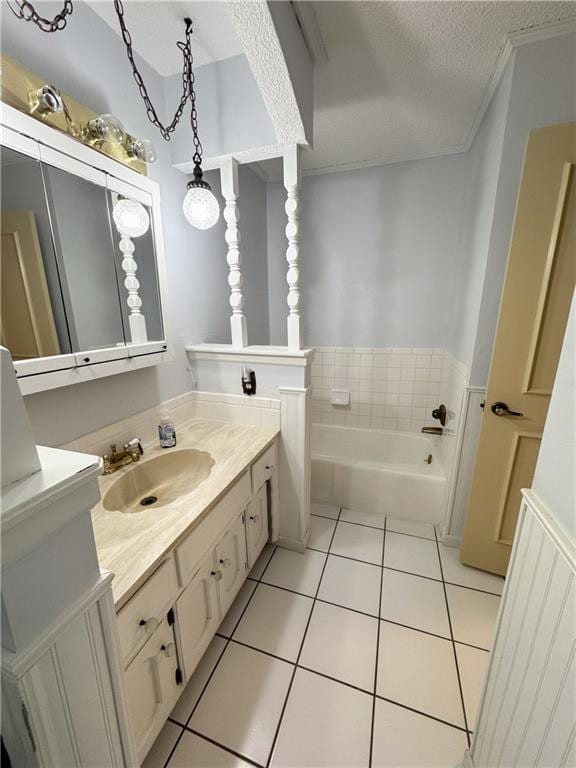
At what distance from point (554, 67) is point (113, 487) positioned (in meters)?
2.40

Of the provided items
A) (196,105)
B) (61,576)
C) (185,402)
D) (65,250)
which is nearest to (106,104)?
(196,105)

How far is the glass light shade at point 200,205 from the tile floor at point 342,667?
5.88 feet

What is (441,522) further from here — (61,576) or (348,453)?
(61,576)

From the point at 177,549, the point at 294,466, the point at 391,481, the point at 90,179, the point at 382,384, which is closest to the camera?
the point at 177,549

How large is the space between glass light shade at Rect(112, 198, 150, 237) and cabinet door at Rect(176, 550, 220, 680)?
4.28ft

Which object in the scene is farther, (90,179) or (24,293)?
(90,179)

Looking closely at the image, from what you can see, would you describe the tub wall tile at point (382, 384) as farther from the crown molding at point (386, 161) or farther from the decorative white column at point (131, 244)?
the decorative white column at point (131, 244)

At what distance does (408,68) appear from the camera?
137cm

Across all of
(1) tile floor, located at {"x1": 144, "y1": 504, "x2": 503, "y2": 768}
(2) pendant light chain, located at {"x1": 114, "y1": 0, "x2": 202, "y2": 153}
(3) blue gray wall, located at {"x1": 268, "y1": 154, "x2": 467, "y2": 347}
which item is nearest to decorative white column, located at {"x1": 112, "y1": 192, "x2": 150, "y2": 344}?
(2) pendant light chain, located at {"x1": 114, "y1": 0, "x2": 202, "y2": 153}

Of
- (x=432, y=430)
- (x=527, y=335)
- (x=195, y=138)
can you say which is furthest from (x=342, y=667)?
(x=195, y=138)

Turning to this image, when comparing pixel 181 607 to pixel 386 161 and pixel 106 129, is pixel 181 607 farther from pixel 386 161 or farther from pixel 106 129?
pixel 386 161

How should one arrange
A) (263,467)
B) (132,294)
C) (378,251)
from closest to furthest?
(132,294)
(263,467)
(378,251)

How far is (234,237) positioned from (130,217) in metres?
0.50

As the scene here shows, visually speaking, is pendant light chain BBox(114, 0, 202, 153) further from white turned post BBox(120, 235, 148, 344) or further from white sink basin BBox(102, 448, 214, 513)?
white sink basin BBox(102, 448, 214, 513)
